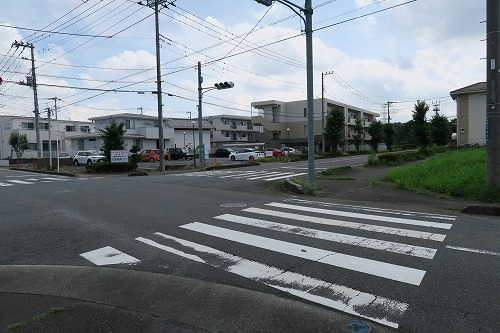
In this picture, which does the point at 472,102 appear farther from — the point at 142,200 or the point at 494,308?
the point at 494,308

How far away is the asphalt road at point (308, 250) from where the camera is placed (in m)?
3.80

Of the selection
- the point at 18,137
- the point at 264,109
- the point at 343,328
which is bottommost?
the point at 343,328

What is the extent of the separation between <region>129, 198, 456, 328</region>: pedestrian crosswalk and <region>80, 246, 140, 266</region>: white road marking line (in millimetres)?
615

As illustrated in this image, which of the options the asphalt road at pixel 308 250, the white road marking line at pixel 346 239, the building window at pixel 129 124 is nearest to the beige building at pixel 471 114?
the asphalt road at pixel 308 250

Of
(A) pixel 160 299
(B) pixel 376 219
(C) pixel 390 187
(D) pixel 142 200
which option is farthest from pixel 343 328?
(C) pixel 390 187

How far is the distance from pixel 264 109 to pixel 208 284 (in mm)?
66402

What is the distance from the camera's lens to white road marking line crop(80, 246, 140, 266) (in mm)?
5289

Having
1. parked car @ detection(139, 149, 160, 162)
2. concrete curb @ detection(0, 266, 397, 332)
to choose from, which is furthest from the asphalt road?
parked car @ detection(139, 149, 160, 162)

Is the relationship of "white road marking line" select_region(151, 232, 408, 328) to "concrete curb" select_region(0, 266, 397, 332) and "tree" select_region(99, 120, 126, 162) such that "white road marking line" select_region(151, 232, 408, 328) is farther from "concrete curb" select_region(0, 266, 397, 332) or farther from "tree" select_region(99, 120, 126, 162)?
"tree" select_region(99, 120, 126, 162)

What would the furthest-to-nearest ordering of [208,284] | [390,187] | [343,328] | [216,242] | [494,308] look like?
1. [390,187]
2. [216,242]
3. [208,284]
4. [494,308]
5. [343,328]

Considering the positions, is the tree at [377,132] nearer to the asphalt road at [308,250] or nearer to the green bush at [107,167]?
the green bush at [107,167]

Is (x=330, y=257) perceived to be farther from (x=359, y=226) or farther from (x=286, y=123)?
(x=286, y=123)

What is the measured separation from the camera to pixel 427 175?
13305mm

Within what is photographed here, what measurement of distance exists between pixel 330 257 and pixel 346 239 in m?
1.11
